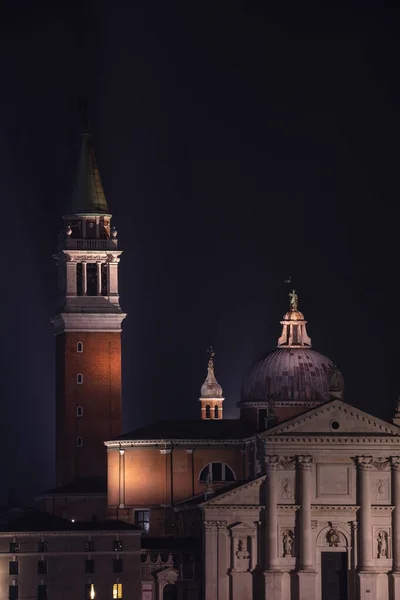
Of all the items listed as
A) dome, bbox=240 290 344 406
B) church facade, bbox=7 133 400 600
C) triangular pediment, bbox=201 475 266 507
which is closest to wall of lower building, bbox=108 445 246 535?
church facade, bbox=7 133 400 600

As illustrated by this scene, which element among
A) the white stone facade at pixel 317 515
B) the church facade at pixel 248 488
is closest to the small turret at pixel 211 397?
the church facade at pixel 248 488

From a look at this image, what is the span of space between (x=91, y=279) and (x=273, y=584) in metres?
30.8

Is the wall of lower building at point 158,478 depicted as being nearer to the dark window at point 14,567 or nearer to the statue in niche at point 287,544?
the statue in niche at point 287,544

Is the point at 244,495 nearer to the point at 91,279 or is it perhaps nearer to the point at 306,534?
the point at 306,534

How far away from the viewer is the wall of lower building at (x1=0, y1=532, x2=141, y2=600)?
5891 inches

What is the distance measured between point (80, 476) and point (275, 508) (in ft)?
73.6

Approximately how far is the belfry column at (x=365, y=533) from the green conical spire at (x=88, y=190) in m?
31.3

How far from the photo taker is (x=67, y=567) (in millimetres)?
149875

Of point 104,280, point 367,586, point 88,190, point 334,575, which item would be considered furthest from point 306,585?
point 88,190

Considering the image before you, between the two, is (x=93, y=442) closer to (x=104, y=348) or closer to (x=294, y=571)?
(x=104, y=348)

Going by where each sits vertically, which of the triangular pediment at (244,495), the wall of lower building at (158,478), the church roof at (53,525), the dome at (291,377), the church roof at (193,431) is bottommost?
the church roof at (53,525)

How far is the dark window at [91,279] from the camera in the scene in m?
176

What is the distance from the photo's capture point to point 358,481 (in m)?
154

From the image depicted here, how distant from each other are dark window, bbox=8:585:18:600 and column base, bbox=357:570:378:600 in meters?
18.1
